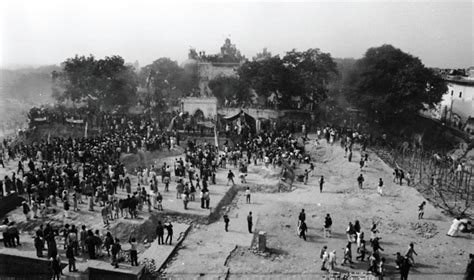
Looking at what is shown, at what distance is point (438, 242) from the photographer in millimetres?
16609

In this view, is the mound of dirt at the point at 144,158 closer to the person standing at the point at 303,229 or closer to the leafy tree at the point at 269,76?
the person standing at the point at 303,229

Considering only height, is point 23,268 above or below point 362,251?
below

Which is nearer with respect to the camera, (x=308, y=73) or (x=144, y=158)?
(x=144, y=158)

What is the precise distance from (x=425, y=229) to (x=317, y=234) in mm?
5015

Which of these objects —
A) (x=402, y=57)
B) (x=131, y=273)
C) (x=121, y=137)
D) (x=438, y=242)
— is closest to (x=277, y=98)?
(x=402, y=57)

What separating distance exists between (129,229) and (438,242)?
44.5 ft

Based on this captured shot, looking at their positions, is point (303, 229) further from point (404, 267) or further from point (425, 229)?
point (425, 229)

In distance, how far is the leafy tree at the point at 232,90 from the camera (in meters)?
49.0

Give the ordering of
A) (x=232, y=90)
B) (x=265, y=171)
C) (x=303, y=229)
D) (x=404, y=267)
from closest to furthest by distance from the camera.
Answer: (x=404, y=267) < (x=303, y=229) < (x=265, y=171) < (x=232, y=90)

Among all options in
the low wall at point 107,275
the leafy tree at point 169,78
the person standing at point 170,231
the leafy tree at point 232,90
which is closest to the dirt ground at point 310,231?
the person standing at point 170,231

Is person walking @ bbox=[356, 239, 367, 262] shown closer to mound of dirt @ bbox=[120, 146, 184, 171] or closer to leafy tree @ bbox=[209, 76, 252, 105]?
mound of dirt @ bbox=[120, 146, 184, 171]

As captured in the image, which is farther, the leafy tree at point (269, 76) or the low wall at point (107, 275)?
the leafy tree at point (269, 76)

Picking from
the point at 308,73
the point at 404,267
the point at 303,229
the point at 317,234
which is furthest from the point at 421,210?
Answer: the point at 308,73

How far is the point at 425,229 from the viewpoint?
1770 cm
